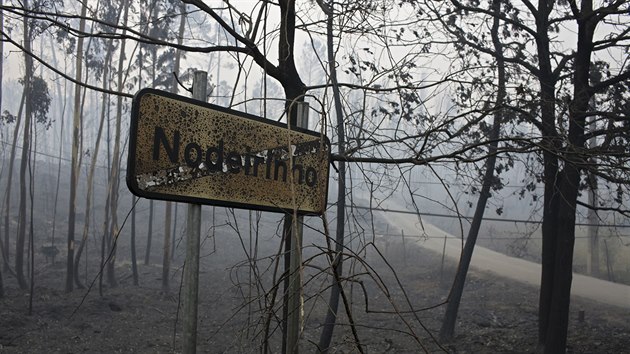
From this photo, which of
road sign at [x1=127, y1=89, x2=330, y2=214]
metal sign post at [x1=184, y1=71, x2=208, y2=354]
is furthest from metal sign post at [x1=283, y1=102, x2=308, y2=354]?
metal sign post at [x1=184, y1=71, x2=208, y2=354]

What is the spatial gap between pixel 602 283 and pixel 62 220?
2941cm

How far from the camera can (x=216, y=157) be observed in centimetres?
189

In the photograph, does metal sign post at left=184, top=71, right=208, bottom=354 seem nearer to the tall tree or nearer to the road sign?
the road sign

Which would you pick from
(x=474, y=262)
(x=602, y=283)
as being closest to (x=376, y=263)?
(x=474, y=262)

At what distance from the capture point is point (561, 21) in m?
8.61

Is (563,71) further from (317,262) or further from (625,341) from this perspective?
(317,262)

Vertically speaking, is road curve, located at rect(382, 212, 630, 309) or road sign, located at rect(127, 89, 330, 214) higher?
road sign, located at rect(127, 89, 330, 214)

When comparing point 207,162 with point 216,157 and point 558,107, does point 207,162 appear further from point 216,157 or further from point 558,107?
point 558,107

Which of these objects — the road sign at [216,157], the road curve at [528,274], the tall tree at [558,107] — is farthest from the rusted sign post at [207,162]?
the road curve at [528,274]

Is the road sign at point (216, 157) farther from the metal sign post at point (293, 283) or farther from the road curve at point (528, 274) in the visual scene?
the road curve at point (528, 274)

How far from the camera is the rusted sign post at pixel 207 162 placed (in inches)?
65.7

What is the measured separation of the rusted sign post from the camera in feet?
5.47

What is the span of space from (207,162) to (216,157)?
5 centimetres

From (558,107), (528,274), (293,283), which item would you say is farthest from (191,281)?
(528,274)
